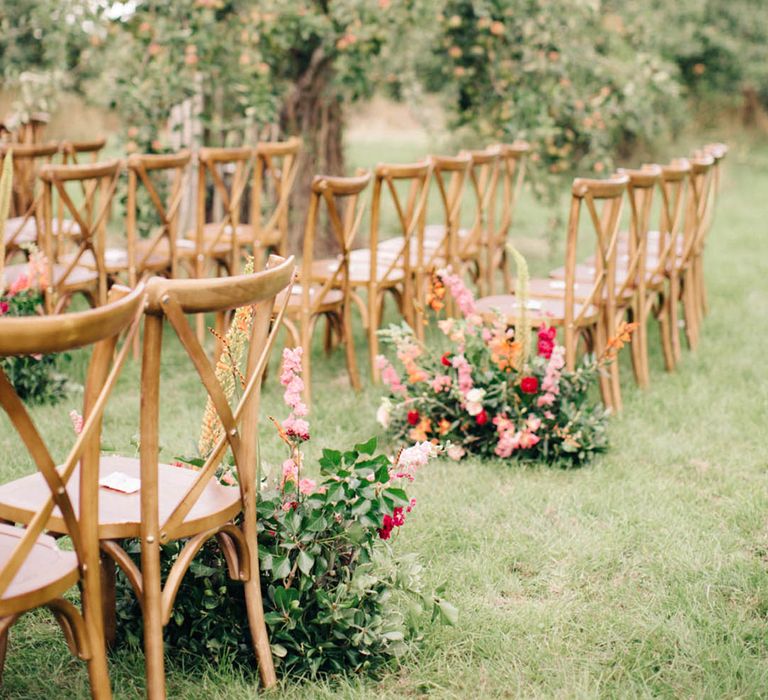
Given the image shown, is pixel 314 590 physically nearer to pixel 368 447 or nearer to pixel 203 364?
pixel 368 447

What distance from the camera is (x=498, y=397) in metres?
4.28

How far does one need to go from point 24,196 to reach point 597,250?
12.2 ft

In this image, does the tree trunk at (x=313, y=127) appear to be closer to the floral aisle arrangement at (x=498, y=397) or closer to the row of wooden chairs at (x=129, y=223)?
the row of wooden chairs at (x=129, y=223)

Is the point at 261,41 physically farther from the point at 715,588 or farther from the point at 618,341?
the point at 715,588

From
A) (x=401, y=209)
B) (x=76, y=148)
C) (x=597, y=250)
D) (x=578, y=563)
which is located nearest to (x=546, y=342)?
(x=597, y=250)

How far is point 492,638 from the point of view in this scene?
9.45ft

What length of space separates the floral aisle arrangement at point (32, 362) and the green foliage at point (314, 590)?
8.08 ft

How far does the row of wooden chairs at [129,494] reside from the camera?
73.2 inches

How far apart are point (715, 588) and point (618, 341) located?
137 cm

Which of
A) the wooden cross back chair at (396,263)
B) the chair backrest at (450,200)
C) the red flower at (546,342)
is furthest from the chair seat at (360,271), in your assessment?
the red flower at (546,342)

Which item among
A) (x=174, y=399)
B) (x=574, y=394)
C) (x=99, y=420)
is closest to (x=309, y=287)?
(x=174, y=399)

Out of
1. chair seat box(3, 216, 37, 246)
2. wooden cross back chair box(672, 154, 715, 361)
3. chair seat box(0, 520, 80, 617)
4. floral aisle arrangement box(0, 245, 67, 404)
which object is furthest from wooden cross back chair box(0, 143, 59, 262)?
wooden cross back chair box(672, 154, 715, 361)

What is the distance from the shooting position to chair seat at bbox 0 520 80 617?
6.47 ft

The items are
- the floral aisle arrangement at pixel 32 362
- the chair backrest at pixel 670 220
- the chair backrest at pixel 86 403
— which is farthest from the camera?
the chair backrest at pixel 670 220
